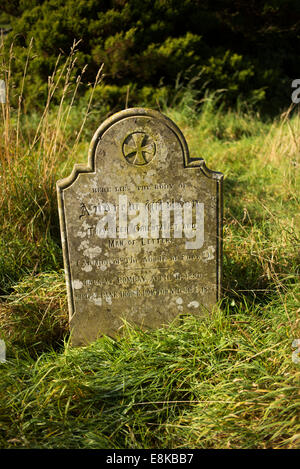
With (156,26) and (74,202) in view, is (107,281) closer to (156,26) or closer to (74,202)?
(74,202)

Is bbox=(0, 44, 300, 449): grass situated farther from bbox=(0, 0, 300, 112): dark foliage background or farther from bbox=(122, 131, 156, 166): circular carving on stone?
bbox=(0, 0, 300, 112): dark foliage background

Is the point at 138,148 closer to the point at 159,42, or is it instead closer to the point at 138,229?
the point at 138,229

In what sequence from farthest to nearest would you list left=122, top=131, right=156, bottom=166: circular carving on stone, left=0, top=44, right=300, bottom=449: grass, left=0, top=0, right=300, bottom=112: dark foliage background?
1. left=0, top=0, right=300, bottom=112: dark foliage background
2. left=122, top=131, right=156, bottom=166: circular carving on stone
3. left=0, top=44, right=300, bottom=449: grass

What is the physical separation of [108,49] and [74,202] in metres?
4.01

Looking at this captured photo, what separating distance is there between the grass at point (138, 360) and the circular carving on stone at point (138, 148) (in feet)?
3.12

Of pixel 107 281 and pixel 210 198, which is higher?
pixel 210 198

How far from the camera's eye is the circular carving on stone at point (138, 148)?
7.50 feet

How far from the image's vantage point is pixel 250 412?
6.14ft

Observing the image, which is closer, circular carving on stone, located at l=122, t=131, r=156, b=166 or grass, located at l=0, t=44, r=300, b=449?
grass, located at l=0, t=44, r=300, b=449

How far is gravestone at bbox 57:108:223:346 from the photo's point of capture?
7.57 feet

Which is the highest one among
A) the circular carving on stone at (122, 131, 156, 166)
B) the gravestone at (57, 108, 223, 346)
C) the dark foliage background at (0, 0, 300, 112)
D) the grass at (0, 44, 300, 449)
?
the dark foliage background at (0, 0, 300, 112)

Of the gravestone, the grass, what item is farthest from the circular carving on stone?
the grass

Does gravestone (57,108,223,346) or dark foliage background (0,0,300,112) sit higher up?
dark foliage background (0,0,300,112)
